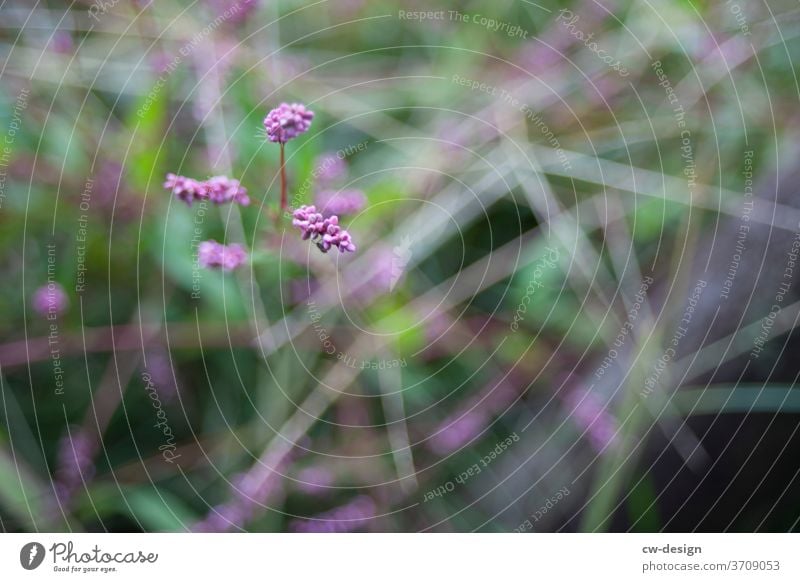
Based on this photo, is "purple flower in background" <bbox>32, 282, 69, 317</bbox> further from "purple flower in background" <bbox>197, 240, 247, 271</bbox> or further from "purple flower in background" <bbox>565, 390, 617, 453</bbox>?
"purple flower in background" <bbox>565, 390, 617, 453</bbox>

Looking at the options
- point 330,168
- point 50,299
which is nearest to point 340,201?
point 330,168

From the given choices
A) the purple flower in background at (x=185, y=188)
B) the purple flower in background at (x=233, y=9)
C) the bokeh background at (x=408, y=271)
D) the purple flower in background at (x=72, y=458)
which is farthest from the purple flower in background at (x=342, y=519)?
the purple flower in background at (x=233, y=9)

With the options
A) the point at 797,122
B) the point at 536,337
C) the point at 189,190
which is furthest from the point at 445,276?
the point at 797,122

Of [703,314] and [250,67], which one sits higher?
[250,67]
